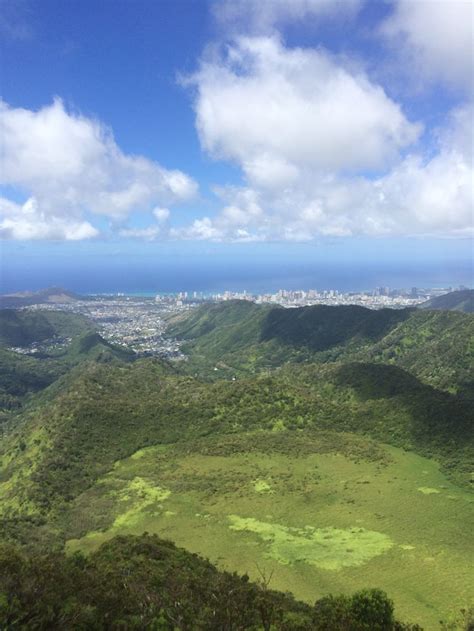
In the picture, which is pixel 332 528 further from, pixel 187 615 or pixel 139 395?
pixel 139 395

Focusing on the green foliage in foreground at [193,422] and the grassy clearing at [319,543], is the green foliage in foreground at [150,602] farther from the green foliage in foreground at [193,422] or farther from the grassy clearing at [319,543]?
the green foliage in foreground at [193,422]

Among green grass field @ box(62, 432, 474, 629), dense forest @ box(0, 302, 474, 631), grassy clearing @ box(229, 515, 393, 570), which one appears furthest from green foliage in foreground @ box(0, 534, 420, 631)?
grassy clearing @ box(229, 515, 393, 570)

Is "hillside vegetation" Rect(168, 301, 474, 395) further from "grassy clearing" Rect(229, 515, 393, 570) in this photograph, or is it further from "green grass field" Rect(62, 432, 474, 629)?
"grassy clearing" Rect(229, 515, 393, 570)

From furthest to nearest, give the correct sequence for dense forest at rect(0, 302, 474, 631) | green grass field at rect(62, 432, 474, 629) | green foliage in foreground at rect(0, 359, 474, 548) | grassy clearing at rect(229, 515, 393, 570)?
green foliage in foreground at rect(0, 359, 474, 548) → grassy clearing at rect(229, 515, 393, 570) → green grass field at rect(62, 432, 474, 629) → dense forest at rect(0, 302, 474, 631)

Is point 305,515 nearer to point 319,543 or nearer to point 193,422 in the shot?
point 319,543

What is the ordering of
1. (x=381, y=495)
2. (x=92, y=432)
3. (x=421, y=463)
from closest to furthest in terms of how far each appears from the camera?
(x=381, y=495) < (x=421, y=463) < (x=92, y=432)

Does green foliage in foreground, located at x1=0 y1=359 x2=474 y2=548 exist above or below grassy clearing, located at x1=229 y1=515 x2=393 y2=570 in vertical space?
above

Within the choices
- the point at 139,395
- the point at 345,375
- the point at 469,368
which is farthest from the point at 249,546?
the point at 469,368
